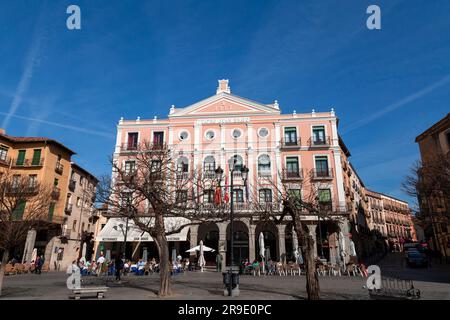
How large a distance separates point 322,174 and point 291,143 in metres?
4.36

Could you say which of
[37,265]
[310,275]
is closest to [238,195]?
[37,265]

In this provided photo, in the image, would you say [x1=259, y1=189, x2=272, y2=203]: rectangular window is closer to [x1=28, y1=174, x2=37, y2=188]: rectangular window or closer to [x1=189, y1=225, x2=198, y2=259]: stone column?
[x1=189, y1=225, x2=198, y2=259]: stone column

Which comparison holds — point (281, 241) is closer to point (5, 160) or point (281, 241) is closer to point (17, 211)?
point (17, 211)

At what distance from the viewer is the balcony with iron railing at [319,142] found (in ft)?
106

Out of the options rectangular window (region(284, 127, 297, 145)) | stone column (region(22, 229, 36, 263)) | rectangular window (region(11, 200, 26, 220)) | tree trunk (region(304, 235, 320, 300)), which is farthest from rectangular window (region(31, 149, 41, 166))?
tree trunk (region(304, 235, 320, 300))

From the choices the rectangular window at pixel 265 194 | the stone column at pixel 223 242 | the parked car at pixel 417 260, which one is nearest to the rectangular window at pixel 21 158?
the stone column at pixel 223 242

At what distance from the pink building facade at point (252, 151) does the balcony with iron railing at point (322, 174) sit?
9 centimetres

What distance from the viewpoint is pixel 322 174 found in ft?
104

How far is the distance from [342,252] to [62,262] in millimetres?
28607

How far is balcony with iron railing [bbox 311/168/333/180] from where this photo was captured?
31.3m

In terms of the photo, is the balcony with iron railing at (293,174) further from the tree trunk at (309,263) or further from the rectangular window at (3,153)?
the rectangular window at (3,153)
